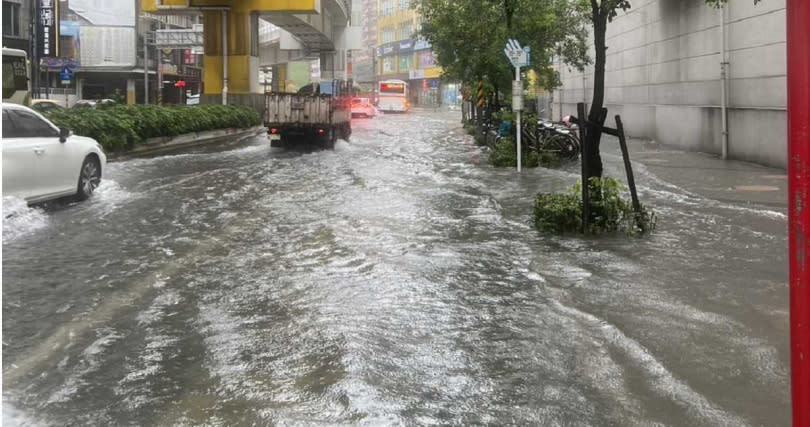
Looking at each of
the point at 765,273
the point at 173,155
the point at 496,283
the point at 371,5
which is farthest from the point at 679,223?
the point at 371,5

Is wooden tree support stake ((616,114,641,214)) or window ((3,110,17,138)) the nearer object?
wooden tree support stake ((616,114,641,214))

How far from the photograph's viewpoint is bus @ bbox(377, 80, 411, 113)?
78750 millimetres

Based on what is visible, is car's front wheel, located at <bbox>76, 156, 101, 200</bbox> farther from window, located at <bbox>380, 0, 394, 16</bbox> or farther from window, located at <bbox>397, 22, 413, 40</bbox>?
window, located at <bbox>380, 0, 394, 16</bbox>

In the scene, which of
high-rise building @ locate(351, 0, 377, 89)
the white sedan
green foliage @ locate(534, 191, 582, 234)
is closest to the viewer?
green foliage @ locate(534, 191, 582, 234)

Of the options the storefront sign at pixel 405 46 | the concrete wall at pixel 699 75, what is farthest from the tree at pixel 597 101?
the storefront sign at pixel 405 46

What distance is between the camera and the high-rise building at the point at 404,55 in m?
107

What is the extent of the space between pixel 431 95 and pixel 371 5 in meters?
34.7

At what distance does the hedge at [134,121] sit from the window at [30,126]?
7.25 metres

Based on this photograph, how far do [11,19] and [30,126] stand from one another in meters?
42.8

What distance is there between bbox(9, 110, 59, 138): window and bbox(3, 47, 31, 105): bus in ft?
59.3

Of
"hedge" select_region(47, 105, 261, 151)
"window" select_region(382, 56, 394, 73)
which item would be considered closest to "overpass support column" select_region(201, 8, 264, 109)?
"hedge" select_region(47, 105, 261, 151)

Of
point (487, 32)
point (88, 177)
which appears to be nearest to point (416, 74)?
point (487, 32)

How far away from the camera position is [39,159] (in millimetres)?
11781

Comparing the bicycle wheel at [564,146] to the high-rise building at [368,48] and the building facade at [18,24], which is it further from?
the high-rise building at [368,48]
